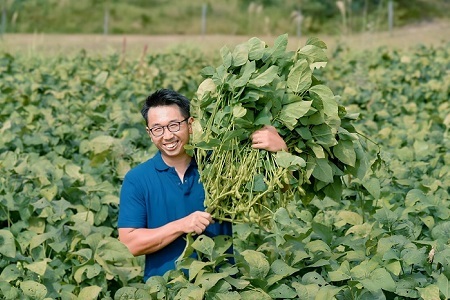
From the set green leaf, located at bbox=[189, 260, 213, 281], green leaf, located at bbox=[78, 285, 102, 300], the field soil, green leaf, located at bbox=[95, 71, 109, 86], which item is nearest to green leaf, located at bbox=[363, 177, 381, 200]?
the field soil

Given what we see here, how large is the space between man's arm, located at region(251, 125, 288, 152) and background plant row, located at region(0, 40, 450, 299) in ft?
0.73

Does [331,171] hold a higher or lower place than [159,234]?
higher

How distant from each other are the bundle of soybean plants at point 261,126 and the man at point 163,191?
12 cm

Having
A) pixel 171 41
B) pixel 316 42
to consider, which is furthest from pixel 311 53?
pixel 171 41

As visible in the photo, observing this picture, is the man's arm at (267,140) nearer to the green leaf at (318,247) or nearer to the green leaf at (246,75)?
the green leaf at (246,75)

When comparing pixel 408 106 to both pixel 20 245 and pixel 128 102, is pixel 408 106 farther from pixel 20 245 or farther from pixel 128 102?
pixel 20 245

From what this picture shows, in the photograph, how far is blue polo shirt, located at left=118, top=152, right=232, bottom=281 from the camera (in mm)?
3400

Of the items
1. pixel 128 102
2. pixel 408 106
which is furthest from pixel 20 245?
pixel 408 106

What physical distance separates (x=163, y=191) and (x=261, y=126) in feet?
1.53

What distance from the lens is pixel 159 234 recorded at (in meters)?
3.32

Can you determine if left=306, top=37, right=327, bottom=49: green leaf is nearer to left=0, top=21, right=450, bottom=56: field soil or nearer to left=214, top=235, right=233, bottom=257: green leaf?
left=0, top=21, right=450, bottom=56: field soil

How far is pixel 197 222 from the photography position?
3.21 meters

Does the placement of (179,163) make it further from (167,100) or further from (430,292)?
(430,292)

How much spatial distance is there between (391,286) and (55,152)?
3353 millimetres
